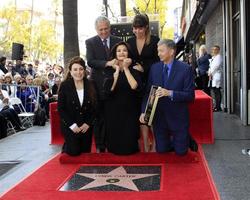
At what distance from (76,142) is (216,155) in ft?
6.78

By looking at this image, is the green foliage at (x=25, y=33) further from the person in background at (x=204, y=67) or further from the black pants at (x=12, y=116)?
the black pants at (x=12, y=116)

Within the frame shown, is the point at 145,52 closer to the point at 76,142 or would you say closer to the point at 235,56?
the point at 76,142

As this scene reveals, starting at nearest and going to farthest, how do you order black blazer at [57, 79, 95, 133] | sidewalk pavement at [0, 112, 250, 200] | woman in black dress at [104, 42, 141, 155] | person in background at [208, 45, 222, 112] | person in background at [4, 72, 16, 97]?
sidewalk pavement at [0, 112, 250, 200] < woman in black dress at [104, 42, 141, 155] < black blazer at [57, 79, 95, 133] < person in background at [4, 72, 16, 97] < person in background at [208, 45, 222, 112]

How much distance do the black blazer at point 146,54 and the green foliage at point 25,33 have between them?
113 ft

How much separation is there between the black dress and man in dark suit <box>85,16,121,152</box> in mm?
210

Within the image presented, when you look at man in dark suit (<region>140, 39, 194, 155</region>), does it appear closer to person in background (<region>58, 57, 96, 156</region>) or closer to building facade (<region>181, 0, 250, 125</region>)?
person in background (<region>58, 57, 96, 156</region>)

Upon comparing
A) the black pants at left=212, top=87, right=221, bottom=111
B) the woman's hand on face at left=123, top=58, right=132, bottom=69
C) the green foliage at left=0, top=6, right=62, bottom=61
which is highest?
the green foliage at left=0, top=6, right=62, bottom=61

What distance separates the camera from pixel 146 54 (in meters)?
6.65

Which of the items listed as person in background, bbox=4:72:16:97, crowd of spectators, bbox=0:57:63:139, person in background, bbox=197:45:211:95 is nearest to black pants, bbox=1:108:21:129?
crowd of spectators, bbox=0:57:63:139

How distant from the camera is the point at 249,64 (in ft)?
31.2

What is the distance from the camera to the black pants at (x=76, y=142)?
6488 mm

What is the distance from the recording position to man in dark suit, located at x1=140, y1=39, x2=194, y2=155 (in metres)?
6.14

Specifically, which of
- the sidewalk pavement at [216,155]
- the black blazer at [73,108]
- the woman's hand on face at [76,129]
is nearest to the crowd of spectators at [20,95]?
the sidewalk pavement at [216,155]

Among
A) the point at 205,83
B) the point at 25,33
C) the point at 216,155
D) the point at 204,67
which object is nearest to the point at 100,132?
the point at 216,155
